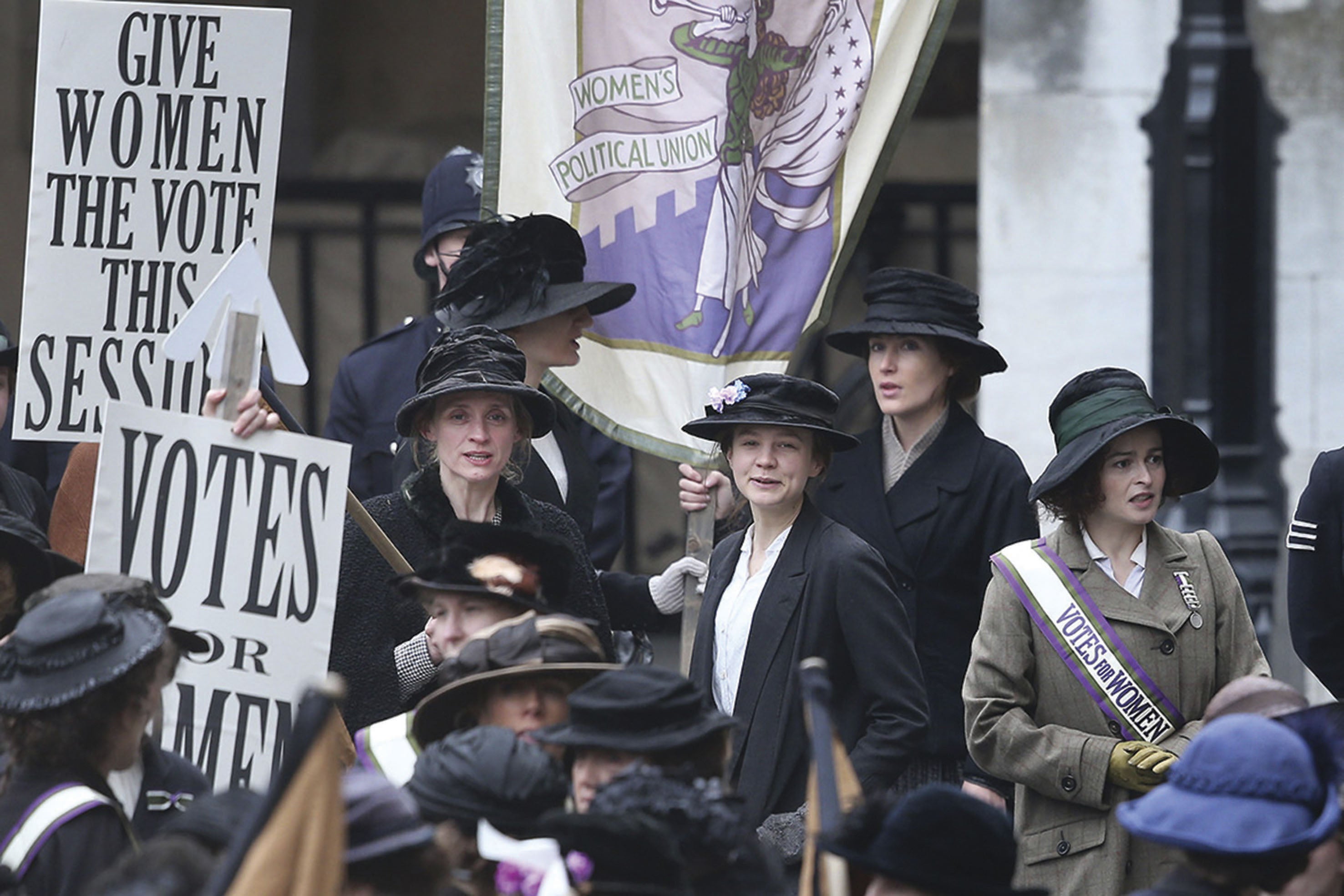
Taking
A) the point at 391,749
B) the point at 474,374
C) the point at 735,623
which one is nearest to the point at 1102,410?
the point at 735,623

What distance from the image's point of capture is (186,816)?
3.65 meters

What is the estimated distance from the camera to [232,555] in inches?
200

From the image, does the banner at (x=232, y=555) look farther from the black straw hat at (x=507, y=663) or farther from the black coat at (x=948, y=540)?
the black coat at (x=948, y=540)

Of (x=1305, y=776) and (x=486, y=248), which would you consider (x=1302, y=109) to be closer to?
(x=486, y=248)

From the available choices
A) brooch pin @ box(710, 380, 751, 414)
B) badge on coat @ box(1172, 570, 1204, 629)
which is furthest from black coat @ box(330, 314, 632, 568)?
badge on coat @ box(1172, 570, 1204, 629)

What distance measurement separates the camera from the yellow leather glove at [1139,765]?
204 inches

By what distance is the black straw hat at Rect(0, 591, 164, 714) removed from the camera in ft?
13.1

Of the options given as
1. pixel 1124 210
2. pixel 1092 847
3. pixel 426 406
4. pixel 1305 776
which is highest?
pixel 1124 210

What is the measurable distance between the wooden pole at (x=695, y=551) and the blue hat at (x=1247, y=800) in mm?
2570

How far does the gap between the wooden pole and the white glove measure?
19 mm

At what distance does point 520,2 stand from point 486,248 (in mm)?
742

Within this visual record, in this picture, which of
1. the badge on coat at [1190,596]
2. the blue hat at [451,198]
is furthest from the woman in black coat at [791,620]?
the blue hat at [451,198]

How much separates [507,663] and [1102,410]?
70.3 inches

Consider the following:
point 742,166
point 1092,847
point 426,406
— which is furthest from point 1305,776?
point 742,166
